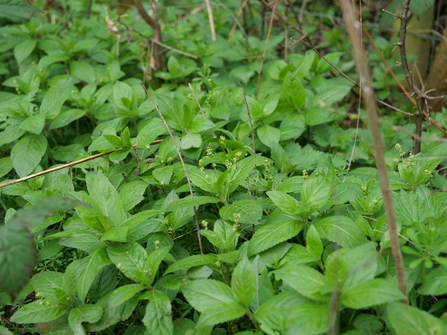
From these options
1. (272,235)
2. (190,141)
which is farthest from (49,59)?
(272,235)

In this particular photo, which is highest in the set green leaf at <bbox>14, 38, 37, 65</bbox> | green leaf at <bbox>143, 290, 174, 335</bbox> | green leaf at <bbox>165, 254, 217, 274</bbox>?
green leaf at <bbox>14, 38, 37, 65</bbox>

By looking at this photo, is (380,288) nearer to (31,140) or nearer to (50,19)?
(31,140)

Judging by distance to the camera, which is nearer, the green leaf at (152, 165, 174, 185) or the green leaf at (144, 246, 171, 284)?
the green leaf at (144, 246, 171, 284)

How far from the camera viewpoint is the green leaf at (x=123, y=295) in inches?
62.0

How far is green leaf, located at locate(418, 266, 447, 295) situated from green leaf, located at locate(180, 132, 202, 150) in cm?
136

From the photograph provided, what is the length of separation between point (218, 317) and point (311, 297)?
345 mm

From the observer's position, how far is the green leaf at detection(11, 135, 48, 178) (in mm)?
2414

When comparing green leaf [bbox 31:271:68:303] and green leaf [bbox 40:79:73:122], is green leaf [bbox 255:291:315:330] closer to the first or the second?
green leaf [bbox 31:271:68:303]

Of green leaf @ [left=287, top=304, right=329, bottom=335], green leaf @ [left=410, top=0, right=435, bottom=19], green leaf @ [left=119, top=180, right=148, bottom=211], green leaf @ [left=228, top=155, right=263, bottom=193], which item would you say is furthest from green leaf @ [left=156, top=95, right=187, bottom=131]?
green leaf @ [left=410, top=0, right=435, bottom=19]

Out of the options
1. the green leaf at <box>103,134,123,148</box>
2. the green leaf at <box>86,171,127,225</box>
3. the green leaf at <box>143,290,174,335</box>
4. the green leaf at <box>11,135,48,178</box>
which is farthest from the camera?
the green leaf at <box>11,135,48,178</box>

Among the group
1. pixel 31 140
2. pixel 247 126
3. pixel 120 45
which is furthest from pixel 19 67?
pixel 247 126

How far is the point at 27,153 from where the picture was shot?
2488 millimetres

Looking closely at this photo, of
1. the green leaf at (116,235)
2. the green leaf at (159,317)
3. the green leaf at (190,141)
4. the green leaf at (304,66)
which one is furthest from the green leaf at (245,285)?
the green leaf at (304,66)

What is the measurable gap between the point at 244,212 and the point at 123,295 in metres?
0.64
